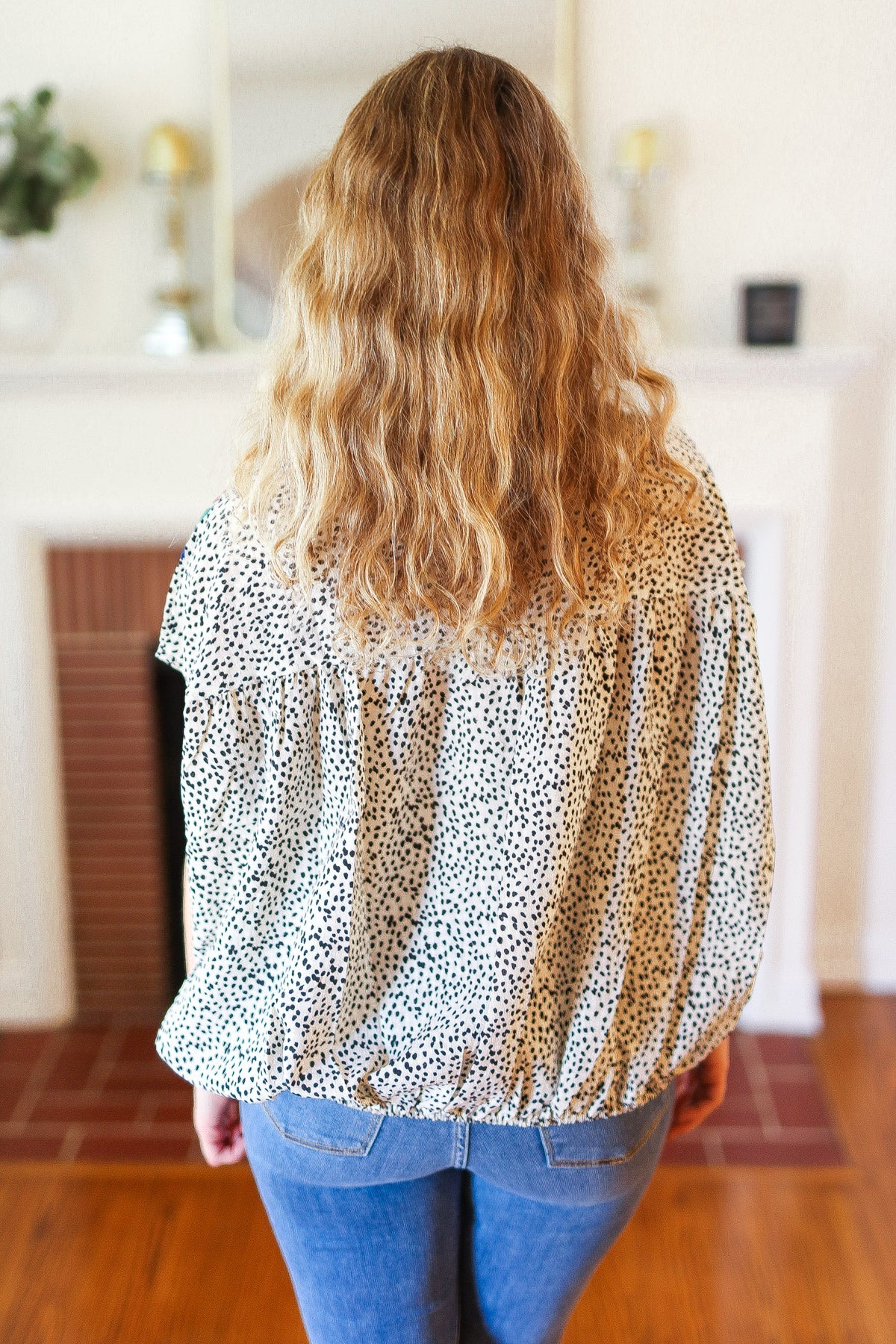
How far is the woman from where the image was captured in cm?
75

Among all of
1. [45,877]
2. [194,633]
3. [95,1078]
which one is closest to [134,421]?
[45,877]

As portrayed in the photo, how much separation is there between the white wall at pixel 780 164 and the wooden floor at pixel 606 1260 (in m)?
1.16

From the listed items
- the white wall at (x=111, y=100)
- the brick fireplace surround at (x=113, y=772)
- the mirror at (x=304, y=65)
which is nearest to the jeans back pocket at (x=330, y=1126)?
the brick fireplace surround at (x=113, y=772)

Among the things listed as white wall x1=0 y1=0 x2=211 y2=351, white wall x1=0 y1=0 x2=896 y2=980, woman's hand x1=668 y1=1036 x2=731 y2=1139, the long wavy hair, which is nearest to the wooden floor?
woman's hand x1=668 y1=1036 x2=731 y2=1139

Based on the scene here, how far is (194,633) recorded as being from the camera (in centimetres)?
80

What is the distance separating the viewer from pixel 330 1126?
2.91ft

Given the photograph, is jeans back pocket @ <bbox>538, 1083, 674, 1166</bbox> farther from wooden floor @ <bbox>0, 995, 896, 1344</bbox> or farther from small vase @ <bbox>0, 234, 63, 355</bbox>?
small vase @ <bbox>0, 234, 63, 355</bbox>

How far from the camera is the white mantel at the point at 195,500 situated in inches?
86.4

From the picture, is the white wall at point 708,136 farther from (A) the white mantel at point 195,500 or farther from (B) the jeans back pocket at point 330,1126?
(B) the jeans back pocket at point 330,1126

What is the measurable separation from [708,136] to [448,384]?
175 centimetres

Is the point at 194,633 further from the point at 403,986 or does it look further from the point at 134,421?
the point at 134,421

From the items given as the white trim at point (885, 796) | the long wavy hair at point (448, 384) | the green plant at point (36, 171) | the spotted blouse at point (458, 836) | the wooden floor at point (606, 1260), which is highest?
the green plant at point (36, 171)

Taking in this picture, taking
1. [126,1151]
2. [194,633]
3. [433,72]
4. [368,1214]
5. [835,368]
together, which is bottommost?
[126,1151]

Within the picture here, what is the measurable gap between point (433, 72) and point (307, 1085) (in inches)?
27.1
